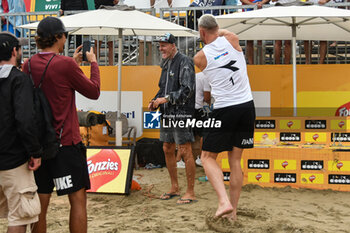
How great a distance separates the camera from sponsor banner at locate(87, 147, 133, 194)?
6.21 meters

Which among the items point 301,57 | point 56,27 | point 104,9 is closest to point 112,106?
A: point 104,9

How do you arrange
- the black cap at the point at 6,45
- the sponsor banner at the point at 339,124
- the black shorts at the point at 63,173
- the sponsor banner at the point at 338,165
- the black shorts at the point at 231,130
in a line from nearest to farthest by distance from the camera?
1. the black cap at the point at 6,45
2. the black shorts at the point at 63,173
3. the black shorts at the point at 231,130
4. the sponsor banner at the point at 338,165
5. the sponsor banner at the point at 339,124

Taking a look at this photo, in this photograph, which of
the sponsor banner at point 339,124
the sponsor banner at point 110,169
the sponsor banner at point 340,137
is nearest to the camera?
the sponsor banner at point 110,169

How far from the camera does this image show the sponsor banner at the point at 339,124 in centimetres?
727

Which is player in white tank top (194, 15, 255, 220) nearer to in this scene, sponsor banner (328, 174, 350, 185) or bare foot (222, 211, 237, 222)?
bare foot (222, 211, 237, 222)

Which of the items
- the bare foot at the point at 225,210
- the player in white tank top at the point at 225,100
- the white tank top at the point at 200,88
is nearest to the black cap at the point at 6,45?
the player in white tank top at the point at 225,100

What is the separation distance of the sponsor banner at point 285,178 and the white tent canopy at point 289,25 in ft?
4.26

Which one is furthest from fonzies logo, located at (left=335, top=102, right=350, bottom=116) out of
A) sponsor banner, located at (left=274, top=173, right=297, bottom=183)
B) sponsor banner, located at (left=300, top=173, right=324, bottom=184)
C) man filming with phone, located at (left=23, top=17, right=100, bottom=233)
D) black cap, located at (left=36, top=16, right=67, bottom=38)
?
black cap, located at (left=36, top=16, right=67, bottom=38)

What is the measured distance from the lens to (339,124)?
287 inches

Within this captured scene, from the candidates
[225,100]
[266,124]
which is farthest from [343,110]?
[225,100]

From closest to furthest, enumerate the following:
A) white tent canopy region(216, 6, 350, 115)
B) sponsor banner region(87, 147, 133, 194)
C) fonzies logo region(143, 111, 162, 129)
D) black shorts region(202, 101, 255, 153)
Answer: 1. black shorts region(202, 101, 255, 153)
2. sponsor banner region(87, 147, 133, 194)
3. white tent canopy region(216, 6, 350, 115)
4. fonzies logo region(143, 111, 162, 129)

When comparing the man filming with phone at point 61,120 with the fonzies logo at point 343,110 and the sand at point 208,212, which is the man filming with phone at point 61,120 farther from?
the fonzies logo at point 343,110

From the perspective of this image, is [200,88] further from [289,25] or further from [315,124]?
[289,25]

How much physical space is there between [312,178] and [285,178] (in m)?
0.39
